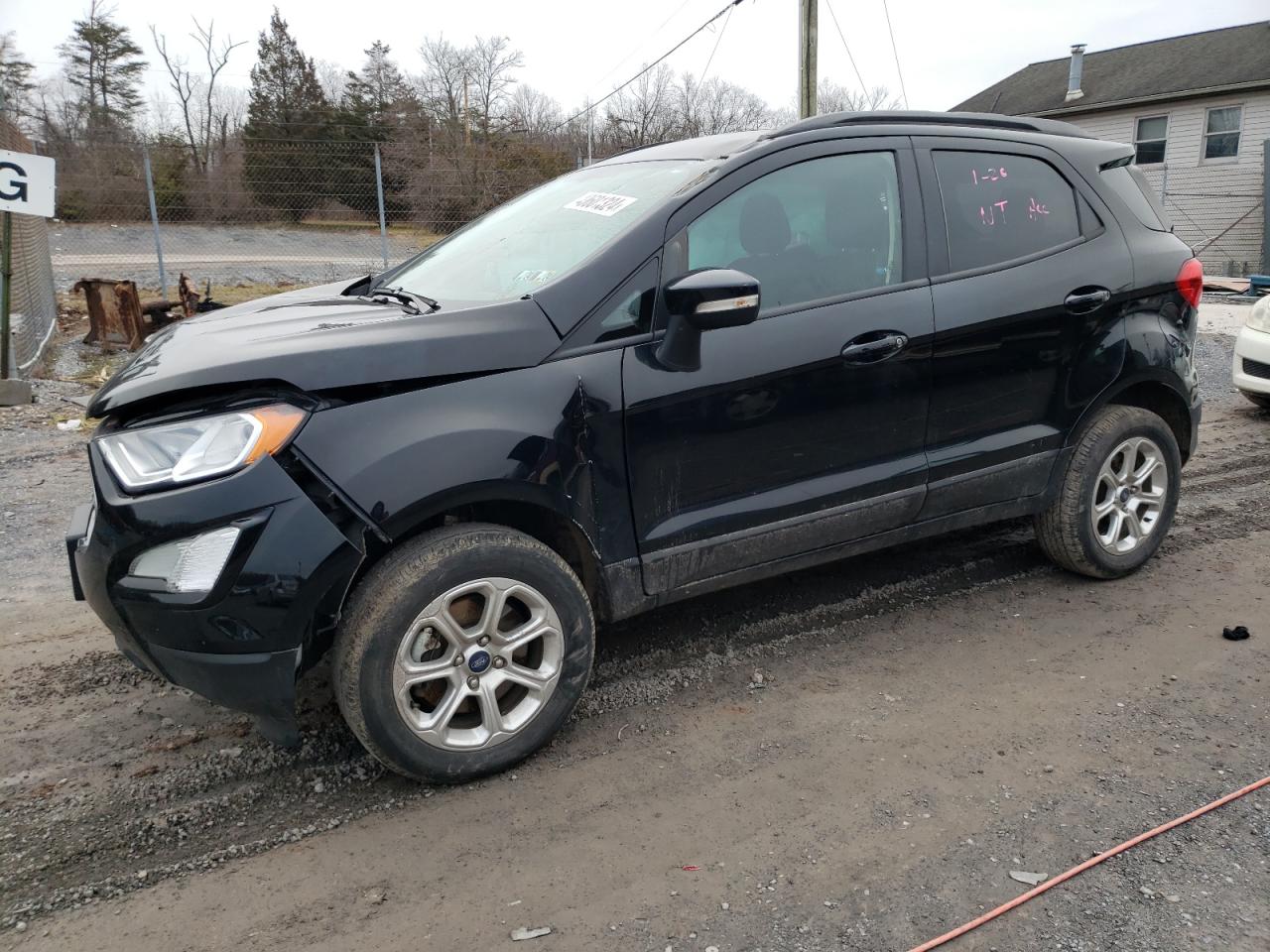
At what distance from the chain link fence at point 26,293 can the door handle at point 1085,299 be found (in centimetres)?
799

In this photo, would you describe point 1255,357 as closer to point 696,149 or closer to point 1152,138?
point 696,149

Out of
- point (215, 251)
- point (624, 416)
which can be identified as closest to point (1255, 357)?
point (624, 416)

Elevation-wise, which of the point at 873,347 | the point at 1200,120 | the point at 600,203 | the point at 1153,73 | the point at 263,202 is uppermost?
the point at 1153,73

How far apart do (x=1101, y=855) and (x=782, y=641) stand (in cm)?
146

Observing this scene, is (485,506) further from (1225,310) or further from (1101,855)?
(1225,310)

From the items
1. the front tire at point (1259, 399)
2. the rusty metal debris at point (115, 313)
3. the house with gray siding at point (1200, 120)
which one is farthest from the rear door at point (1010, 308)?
the house with gray siding at point (1200, 120)

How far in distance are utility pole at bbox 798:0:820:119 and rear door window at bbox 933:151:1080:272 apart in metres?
11.4

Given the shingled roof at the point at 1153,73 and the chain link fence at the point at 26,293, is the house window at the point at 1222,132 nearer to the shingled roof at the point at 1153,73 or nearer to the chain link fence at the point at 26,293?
the shingled roof at the point at 1153,73

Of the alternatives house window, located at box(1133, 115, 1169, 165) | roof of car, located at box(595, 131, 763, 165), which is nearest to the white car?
roof of car, located at box(595, 131, 763, 165)

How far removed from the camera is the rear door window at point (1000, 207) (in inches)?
144

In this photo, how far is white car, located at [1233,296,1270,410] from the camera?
7.16 metres

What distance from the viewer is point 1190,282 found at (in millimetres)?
4176

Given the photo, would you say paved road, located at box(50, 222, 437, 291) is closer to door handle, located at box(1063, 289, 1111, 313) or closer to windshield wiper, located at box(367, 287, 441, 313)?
windshield wiper, located at box(367, 287, 441, 313)

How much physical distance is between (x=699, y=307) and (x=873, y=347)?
80 cm
